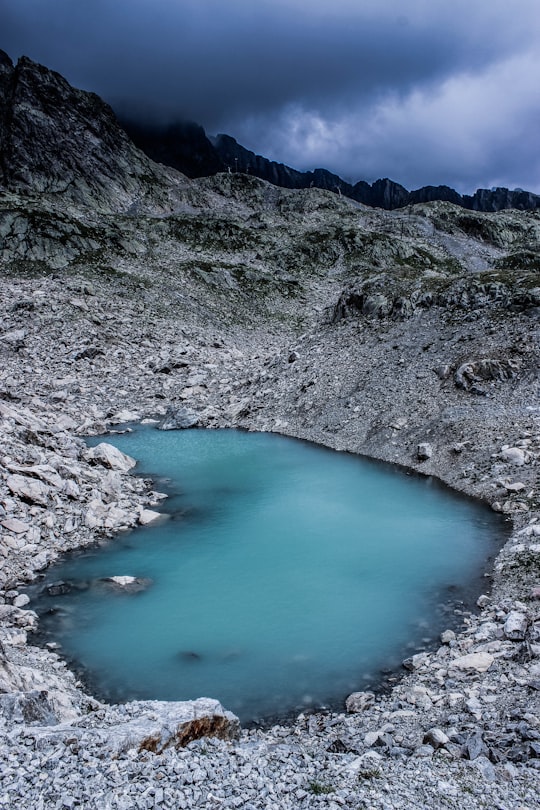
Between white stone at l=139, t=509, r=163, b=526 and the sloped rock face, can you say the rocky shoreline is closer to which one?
white stone at l=139, t=509, r=163, b=526

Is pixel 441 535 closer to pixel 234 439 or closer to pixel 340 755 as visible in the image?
pixel 340 755

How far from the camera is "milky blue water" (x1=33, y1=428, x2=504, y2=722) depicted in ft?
46.4

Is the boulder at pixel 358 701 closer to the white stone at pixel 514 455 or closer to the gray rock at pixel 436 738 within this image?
the gray rock at pixel 436 738

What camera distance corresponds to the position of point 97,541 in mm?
22859

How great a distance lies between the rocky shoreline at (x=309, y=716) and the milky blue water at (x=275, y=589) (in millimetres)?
1039

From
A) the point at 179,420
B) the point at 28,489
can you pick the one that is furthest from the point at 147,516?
the point at 179,420

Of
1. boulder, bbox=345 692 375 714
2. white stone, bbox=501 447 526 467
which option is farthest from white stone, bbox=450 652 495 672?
white stone, bbox=501 447 526 467

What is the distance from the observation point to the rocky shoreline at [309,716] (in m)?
8.03

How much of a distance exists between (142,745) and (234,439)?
32131 mm

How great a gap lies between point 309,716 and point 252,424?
3113 cm

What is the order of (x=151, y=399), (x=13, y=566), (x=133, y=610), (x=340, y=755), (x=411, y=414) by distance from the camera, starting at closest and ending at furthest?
(x=340, y=755)
(x=133, y=610)
(x=13, y=566)
(x=411, y=414)
(x=151, y=399)

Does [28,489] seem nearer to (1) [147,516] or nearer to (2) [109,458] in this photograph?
(1) [147,516]

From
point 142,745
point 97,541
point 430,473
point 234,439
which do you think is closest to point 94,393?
point 234,439

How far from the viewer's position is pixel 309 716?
1242 centimetres
